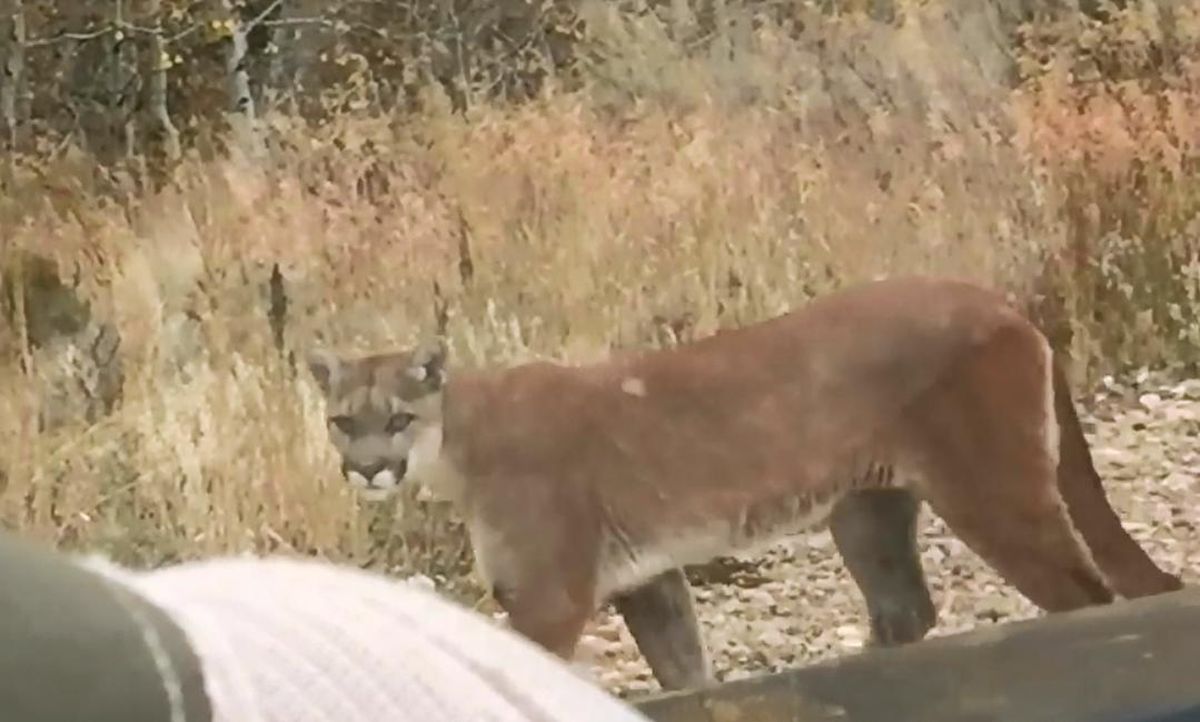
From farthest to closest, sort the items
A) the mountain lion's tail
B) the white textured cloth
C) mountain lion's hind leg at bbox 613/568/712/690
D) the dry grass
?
the mountain lion's tail
mountain lion's hind leg at bbox 613/568/712/690
the dry grass
the white textured cloth

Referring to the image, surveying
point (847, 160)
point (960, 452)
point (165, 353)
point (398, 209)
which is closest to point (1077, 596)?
point (960, 452)

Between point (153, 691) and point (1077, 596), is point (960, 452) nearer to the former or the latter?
point (1077, 596)

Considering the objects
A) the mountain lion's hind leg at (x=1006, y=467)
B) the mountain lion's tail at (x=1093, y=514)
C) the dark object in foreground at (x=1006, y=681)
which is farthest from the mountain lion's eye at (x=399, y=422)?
the mountain lion's tail at (x=1093, y=514)

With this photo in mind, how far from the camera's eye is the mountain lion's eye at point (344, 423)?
105 centimetres

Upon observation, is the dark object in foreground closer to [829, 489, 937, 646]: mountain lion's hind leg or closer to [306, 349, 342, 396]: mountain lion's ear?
→ [829, 489, 937, 646]: mountain lion's hind leg

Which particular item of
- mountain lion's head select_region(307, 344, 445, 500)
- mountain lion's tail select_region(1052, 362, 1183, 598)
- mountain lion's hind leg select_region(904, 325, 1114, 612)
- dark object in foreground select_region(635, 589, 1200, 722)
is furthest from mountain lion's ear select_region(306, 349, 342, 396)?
mountain lion's tail select_region(1052, 362, 1183, 598)

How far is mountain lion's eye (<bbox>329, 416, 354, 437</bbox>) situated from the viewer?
105 cm

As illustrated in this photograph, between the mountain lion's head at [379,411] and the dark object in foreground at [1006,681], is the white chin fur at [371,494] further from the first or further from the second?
the dark object in foreground at [1006,681]

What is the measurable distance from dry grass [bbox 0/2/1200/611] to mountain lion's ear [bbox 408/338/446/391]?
0.01 m

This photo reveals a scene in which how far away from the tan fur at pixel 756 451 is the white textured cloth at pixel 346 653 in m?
0.63

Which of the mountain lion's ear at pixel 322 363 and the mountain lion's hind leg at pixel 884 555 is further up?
the mountain lion's ear at pixel 322 363

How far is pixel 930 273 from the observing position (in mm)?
1196

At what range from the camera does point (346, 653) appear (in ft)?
1.30

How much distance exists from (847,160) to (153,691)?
91 cm
